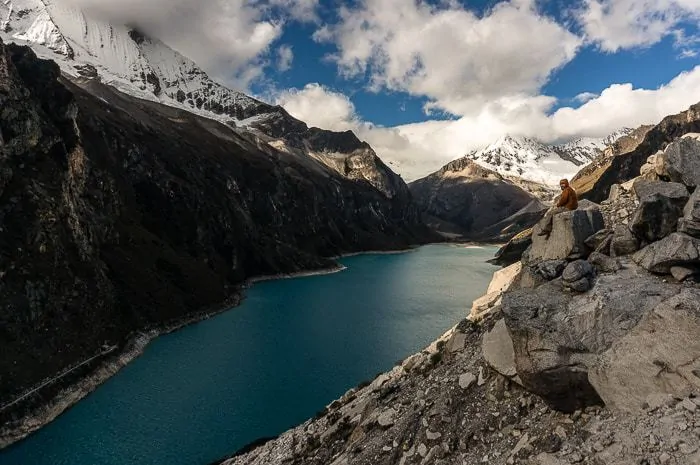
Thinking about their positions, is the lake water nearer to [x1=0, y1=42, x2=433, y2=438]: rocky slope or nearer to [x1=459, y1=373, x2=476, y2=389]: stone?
[x1=0, y1=42, x2=433, y2=438]: rocky slope

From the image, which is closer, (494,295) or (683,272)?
(683,272)

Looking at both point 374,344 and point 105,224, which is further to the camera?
point 105,224

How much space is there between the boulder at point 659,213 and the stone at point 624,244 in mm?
265

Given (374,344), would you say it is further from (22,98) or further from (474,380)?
(22,98)

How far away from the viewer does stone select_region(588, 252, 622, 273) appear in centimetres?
1809

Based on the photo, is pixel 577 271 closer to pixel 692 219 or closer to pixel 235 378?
pixel 692 219

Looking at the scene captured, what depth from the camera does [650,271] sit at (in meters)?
17.0

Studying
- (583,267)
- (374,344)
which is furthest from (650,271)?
(374,344)

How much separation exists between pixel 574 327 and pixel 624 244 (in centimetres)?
473

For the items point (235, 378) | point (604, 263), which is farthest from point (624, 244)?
point (235, 378)

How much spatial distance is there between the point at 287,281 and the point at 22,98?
87149 mm

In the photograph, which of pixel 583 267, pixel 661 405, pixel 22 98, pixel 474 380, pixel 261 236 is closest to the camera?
pixel 661 405

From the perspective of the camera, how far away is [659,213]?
18.1 metres

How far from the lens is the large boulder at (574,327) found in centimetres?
1572
